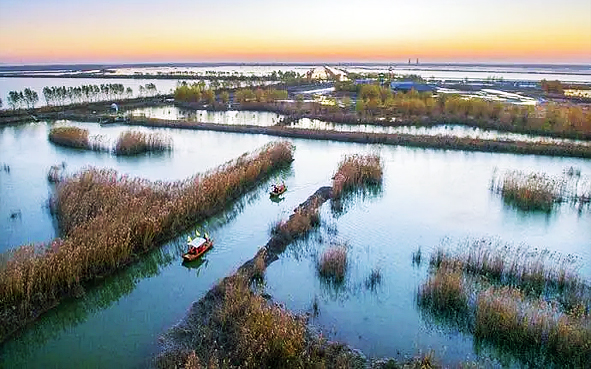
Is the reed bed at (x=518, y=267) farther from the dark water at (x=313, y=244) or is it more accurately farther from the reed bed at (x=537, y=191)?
the reed bed at (x=537, y=191)

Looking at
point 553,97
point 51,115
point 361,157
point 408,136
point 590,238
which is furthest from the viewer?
point 553,97

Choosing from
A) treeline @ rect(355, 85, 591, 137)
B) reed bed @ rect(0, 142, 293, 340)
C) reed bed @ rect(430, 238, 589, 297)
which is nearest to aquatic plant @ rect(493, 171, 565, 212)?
reed bed @ rect(430, 238, 589, 297)

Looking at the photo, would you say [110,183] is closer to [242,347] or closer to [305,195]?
[305,195]

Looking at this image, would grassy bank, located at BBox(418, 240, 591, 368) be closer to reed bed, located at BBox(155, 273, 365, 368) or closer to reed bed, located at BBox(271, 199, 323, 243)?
reed bed, located at BBox(155, 273, 365, 368)

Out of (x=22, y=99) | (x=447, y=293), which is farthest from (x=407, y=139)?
(x=22, y=99)

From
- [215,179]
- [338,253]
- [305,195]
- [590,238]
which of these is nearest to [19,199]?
[215,179]

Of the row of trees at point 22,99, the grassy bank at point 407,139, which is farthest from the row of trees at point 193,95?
the row of trees at point 22,99
